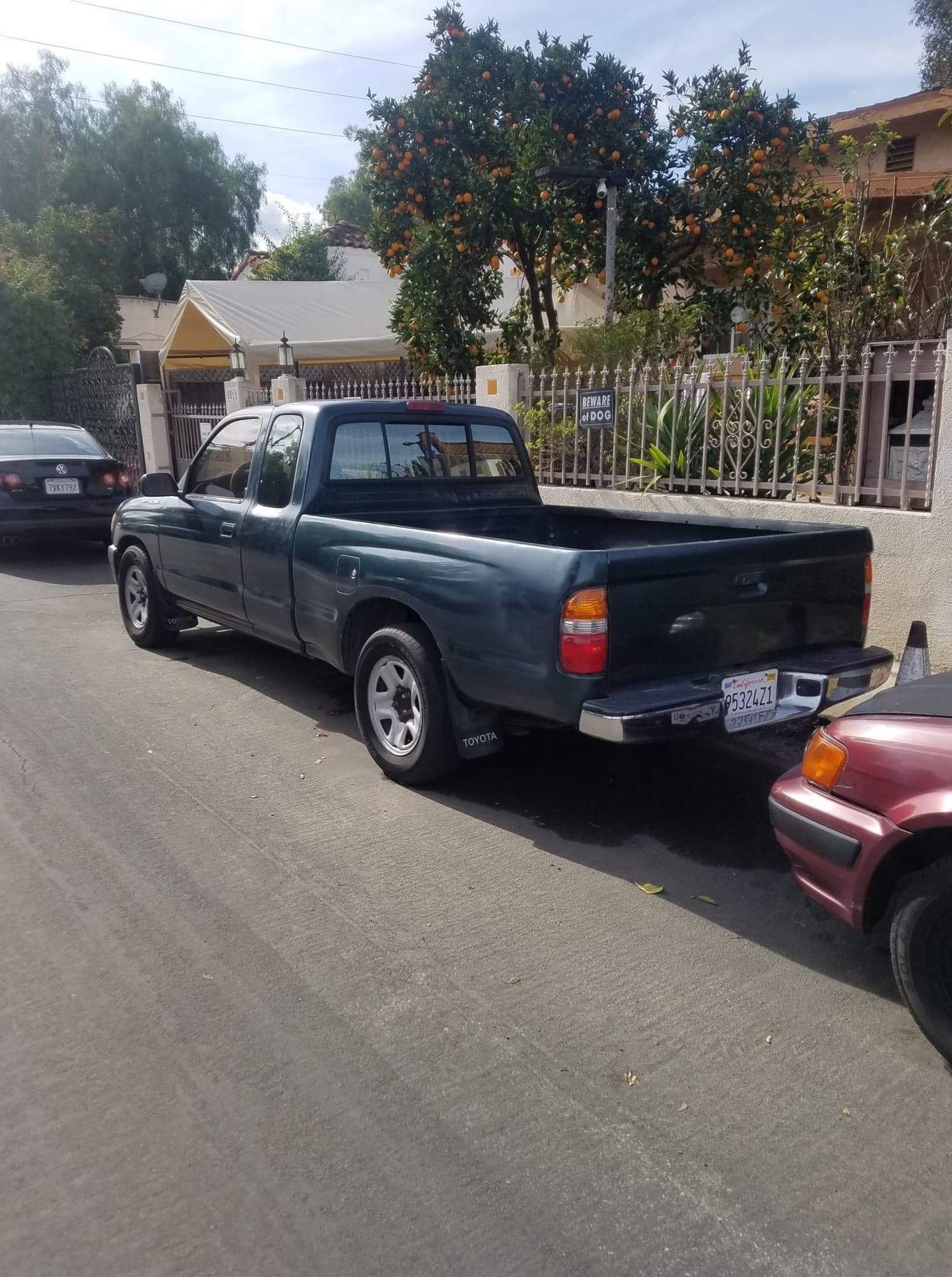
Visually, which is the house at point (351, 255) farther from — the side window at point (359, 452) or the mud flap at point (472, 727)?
the mud flap at point (472, 727)


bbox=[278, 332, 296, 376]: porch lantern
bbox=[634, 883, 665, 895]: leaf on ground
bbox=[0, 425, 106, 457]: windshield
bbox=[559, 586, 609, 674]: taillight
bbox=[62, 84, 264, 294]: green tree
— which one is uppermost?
bbox=[62, 84, 264, 294]: green tree

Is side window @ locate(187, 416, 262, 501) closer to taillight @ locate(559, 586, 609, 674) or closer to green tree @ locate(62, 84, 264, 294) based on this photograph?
taillight @ locate(559, 586, 609, 674)

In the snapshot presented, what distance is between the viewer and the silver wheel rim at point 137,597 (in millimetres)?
7773

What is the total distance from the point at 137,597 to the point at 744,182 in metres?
8.46

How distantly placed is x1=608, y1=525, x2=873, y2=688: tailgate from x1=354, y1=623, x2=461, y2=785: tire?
1038mm

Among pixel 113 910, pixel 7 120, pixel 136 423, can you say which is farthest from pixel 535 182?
pixel 7 120

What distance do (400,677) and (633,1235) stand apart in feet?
10.0

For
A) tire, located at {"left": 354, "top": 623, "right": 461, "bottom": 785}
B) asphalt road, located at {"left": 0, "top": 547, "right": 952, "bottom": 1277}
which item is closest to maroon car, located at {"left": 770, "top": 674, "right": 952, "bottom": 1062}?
asphalt road, located at {"left": 0, "top": 547, "right": 952, "bottom": 1277}

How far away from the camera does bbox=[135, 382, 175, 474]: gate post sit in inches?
657

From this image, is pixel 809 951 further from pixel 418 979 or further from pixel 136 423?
pixel 136 423

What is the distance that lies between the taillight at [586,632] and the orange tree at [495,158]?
27.7 ft

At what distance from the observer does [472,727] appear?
15.6 ft

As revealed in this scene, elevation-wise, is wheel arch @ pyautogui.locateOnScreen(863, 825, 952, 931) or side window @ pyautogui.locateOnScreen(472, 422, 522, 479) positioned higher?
side window @ pyautogui.locateOnScreen(472, 422, 522, 479)

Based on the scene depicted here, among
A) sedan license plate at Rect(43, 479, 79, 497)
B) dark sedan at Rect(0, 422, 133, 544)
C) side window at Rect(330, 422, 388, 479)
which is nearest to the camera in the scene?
side window at Rect(330, 422, 388, 479)
